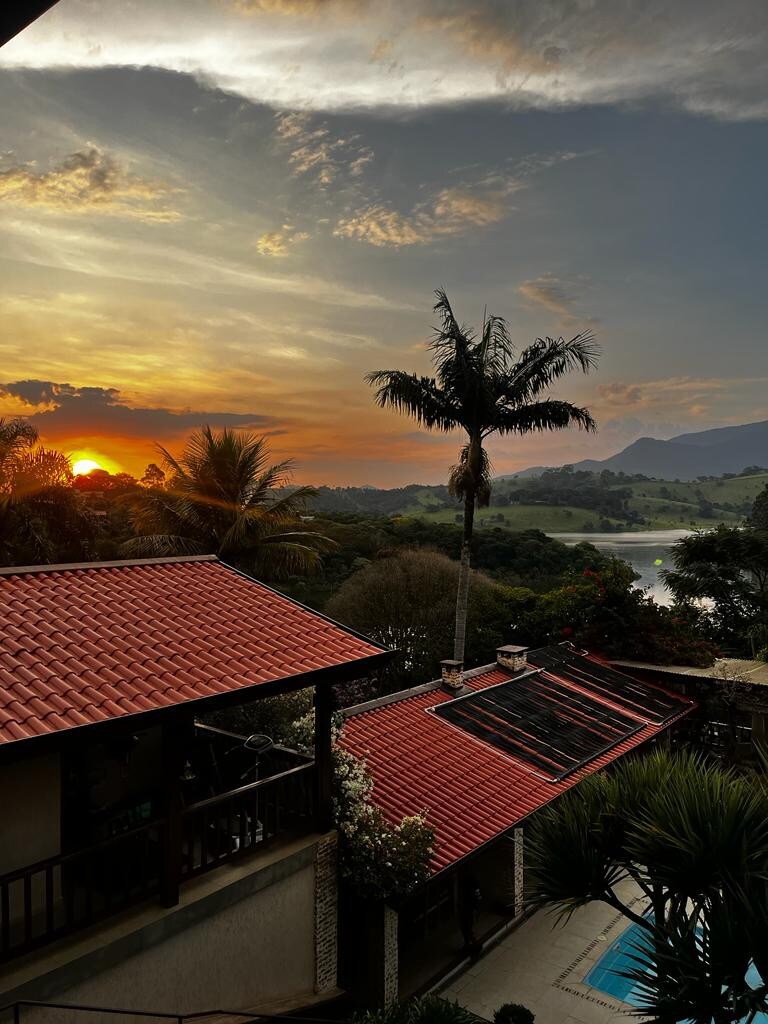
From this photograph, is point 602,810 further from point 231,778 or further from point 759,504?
point 759,504

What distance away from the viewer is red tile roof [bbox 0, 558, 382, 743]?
7965mm

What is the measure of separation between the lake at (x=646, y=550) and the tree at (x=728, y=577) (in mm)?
1658

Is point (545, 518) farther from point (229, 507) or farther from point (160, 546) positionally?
point (160, 546)

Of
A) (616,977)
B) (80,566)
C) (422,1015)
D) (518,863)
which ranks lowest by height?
(616,977)

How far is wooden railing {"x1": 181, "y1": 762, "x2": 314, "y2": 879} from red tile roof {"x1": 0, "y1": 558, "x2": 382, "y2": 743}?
1791mm

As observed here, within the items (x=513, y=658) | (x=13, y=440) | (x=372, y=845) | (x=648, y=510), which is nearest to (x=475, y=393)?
(x=513, y=658)

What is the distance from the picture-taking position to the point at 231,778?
41.3 ft

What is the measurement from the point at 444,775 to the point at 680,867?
7274mm

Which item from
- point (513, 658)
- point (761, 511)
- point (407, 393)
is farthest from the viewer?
point (761, 511)

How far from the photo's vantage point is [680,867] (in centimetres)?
836

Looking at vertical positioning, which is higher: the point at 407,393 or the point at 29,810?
the point at 407,393

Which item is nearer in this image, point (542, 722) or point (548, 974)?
point (548, 974)

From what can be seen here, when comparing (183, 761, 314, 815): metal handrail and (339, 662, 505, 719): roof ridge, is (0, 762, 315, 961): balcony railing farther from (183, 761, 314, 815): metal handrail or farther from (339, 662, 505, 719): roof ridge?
(339, 662, 505, 719): roof ridge

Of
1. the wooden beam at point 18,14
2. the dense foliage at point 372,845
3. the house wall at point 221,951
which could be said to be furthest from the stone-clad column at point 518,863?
the wooden beam at point 18,14
